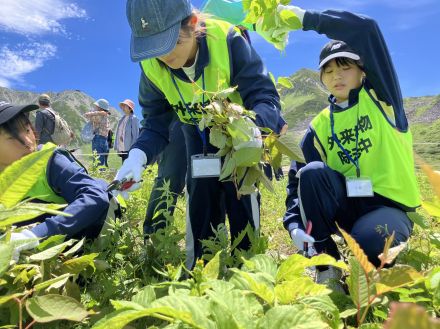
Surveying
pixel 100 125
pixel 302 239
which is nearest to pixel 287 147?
pixel 302 239

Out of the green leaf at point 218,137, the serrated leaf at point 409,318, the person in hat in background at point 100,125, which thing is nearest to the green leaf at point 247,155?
the green leaf at point 218,137

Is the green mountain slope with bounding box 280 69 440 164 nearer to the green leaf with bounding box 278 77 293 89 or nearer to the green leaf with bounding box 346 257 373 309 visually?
the green leaf with bounding box 278 77 293 89

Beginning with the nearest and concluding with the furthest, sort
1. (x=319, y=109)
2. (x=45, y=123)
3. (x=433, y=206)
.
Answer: (x=433, y=206) < (x=45, y=123) < (x=319, y=109)

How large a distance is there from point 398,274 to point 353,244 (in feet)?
0.57

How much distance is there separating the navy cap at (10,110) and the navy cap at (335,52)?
162 centimetres

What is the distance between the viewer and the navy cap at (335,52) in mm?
2313

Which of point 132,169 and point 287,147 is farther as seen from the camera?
point 132,169

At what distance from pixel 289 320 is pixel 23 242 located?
1.77 ft

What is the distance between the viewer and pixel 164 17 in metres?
2.06

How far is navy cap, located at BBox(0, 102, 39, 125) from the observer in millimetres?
1996

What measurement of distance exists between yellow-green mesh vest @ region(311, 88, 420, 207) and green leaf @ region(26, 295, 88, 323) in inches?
67.6

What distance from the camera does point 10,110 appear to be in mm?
2035

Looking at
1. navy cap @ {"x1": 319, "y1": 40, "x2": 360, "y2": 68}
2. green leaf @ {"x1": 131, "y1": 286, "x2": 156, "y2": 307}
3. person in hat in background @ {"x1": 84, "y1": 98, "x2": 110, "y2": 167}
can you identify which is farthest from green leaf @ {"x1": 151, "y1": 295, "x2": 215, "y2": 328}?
person in hat in background @ {"x1": 84, "y1": 98, "x2": 110, "y2": 167}

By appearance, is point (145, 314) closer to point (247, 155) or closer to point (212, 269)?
point (212, 269)
